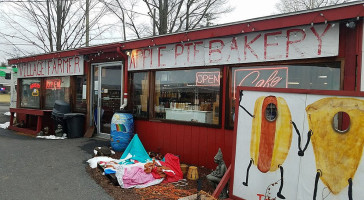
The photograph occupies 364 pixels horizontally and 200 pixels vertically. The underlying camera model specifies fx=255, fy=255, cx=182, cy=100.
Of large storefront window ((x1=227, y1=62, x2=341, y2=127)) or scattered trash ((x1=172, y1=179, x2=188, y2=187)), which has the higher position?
large storefront window ((x1=227, y1=62, x2=341, y2=127))

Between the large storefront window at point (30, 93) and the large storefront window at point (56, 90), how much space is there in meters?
0.63

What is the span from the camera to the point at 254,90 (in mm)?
3223

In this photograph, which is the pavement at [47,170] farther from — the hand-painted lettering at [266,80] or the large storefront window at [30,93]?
the large storefront window at [30,93]

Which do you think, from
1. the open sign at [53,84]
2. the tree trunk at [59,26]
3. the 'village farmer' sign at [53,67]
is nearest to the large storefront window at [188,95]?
the 'village farmer' sign at [53,67]

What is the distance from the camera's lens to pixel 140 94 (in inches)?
269

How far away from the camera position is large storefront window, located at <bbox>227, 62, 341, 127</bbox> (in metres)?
3.92

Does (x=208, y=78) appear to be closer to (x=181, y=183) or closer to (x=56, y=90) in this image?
(x=181, y=183)

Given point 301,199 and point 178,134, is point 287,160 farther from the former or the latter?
point 178,134

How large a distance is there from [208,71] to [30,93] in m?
8.95

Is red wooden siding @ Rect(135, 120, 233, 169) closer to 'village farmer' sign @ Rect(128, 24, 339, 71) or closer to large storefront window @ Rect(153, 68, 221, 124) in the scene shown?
large storefront window @ Rect(153, 68, 221, 124)

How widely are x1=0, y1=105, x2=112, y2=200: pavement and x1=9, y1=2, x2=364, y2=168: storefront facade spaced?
1531mm

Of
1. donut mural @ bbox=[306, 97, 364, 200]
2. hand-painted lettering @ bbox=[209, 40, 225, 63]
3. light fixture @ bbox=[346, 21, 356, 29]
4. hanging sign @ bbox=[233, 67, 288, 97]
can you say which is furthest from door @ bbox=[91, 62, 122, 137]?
donut mural @ bbox=[306, 97, 364, 200]

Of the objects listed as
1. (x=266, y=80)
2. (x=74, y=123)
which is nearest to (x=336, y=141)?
(x=266, y=80)

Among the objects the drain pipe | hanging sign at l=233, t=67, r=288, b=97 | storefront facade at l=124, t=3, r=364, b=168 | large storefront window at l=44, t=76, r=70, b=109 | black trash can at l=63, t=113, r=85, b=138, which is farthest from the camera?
large storefront window at l=44, t=76, r=70, b=109
